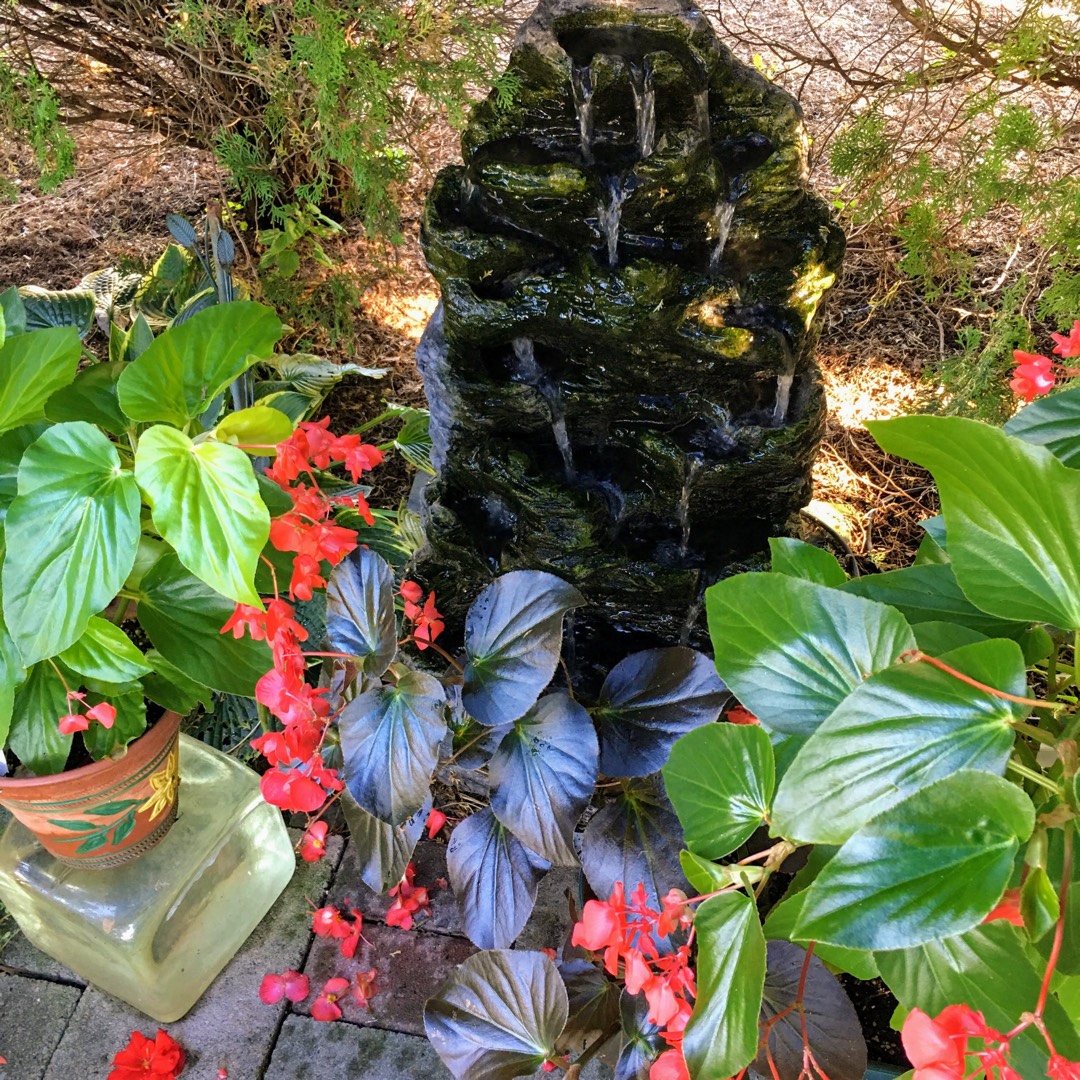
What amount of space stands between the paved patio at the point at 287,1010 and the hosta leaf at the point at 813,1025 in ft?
1.63

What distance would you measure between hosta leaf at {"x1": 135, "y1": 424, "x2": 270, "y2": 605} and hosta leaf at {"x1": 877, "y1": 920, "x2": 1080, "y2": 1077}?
554 millimetres

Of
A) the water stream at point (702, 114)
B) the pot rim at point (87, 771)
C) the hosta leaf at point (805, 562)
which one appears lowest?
the pot rim at point (87, 771)

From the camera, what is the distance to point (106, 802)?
112cm

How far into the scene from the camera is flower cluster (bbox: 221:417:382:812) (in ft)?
2.68

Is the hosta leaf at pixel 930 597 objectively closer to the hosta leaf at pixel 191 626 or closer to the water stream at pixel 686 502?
the water stream at pixel 686 502

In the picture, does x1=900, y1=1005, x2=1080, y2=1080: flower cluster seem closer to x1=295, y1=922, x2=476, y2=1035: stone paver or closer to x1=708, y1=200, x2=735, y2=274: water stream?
x1=708, y1=200, x2=735, y2=274: water stream

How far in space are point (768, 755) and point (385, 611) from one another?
0.43 metres

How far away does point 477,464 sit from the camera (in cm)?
134

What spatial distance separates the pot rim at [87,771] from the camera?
1.02 metres

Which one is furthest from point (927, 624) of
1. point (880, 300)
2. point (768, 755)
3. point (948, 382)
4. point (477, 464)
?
point (880, 300)

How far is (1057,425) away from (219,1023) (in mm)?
1386

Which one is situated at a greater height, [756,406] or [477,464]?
[756,406]

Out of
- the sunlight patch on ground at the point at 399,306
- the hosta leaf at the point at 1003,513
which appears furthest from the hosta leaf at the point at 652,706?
the sunlight patch on ground at the point at 399,306

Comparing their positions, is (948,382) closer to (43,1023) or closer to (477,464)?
(477,464)
